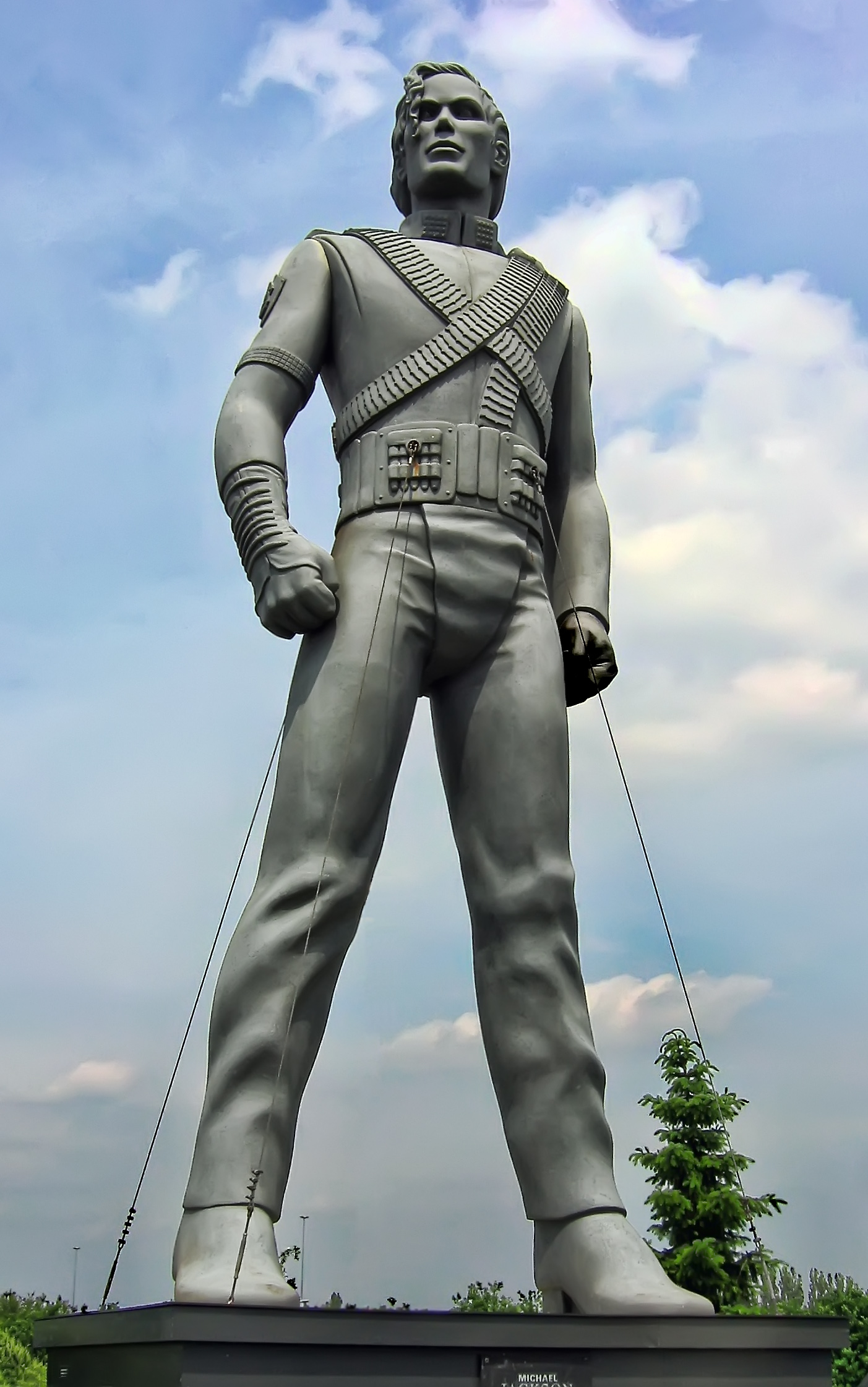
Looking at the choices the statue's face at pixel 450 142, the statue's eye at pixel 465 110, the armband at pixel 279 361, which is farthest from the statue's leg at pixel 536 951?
the statue's eye at pixel 465 110

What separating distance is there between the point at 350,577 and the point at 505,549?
0.65 m

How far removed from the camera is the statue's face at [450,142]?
692 centimetres

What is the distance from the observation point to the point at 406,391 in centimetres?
639

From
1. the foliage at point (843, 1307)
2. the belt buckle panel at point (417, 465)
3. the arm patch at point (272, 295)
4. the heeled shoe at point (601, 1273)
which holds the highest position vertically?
the foliage at point (843, 1307)

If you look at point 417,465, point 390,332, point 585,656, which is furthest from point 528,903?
point 390,332

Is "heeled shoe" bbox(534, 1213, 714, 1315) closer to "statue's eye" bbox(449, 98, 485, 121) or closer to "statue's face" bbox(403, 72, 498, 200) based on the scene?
"statue's face" bbox(403, 72, 498, 200)

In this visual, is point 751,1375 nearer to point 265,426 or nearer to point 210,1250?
point 210,1250

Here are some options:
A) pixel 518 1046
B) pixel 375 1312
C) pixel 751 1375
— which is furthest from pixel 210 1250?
pixel 751 1375

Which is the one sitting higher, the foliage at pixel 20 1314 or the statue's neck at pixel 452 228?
the foliage at pixel 20 1314

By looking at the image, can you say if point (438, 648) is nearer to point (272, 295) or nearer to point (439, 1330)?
point (272, 295)

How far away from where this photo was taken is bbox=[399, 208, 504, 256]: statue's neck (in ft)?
22.9

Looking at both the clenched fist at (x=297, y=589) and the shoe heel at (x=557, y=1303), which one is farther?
the clenched fist at (x=297, y=589)

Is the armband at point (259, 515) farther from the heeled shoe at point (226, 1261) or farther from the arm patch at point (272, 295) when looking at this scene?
the heeled shoe at point (226, 1261)

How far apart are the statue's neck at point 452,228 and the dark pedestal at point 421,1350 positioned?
453cm
